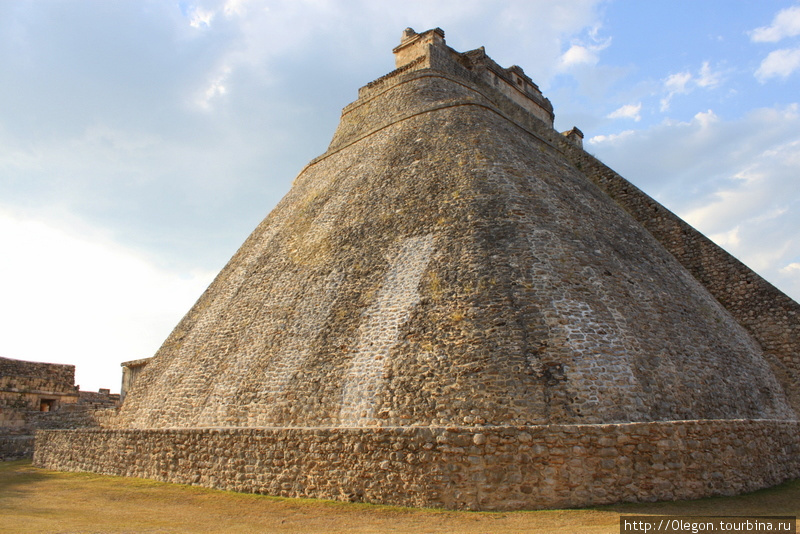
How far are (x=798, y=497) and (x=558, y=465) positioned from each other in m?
3.46

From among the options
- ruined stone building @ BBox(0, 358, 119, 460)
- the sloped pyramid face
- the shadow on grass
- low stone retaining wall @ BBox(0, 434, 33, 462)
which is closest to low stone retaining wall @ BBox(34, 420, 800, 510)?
the shadow on grass

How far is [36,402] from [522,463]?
19.5 meters

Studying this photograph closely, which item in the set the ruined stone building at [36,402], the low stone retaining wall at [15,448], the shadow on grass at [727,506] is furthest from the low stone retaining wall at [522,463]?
the low stone retaining wall at [15,448]

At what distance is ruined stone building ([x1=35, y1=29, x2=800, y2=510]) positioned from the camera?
7.02 m

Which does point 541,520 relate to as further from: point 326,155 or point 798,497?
point 326,155

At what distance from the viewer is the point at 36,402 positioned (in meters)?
19.5

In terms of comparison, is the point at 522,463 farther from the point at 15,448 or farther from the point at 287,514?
the point at 15,448

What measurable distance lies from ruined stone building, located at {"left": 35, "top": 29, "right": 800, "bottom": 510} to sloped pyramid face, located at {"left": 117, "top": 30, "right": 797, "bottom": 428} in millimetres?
46

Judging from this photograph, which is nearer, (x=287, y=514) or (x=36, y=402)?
(x=287, y=514)

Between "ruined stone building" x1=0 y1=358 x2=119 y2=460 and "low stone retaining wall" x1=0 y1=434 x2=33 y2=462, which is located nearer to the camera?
"low stone retaining wall" x1=0 y1=434 x2=33 y2=462

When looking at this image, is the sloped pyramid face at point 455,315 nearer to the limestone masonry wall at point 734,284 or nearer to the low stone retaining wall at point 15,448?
the limestone masonry wall at point 734,284

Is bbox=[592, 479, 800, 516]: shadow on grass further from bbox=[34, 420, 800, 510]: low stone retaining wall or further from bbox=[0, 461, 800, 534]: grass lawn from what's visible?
bbox=[34, 420, 800, 510]: low stone retaining wall

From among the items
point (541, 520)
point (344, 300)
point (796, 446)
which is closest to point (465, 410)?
point (541, 520)

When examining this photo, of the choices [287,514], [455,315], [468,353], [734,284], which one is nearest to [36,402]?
[287,514]
